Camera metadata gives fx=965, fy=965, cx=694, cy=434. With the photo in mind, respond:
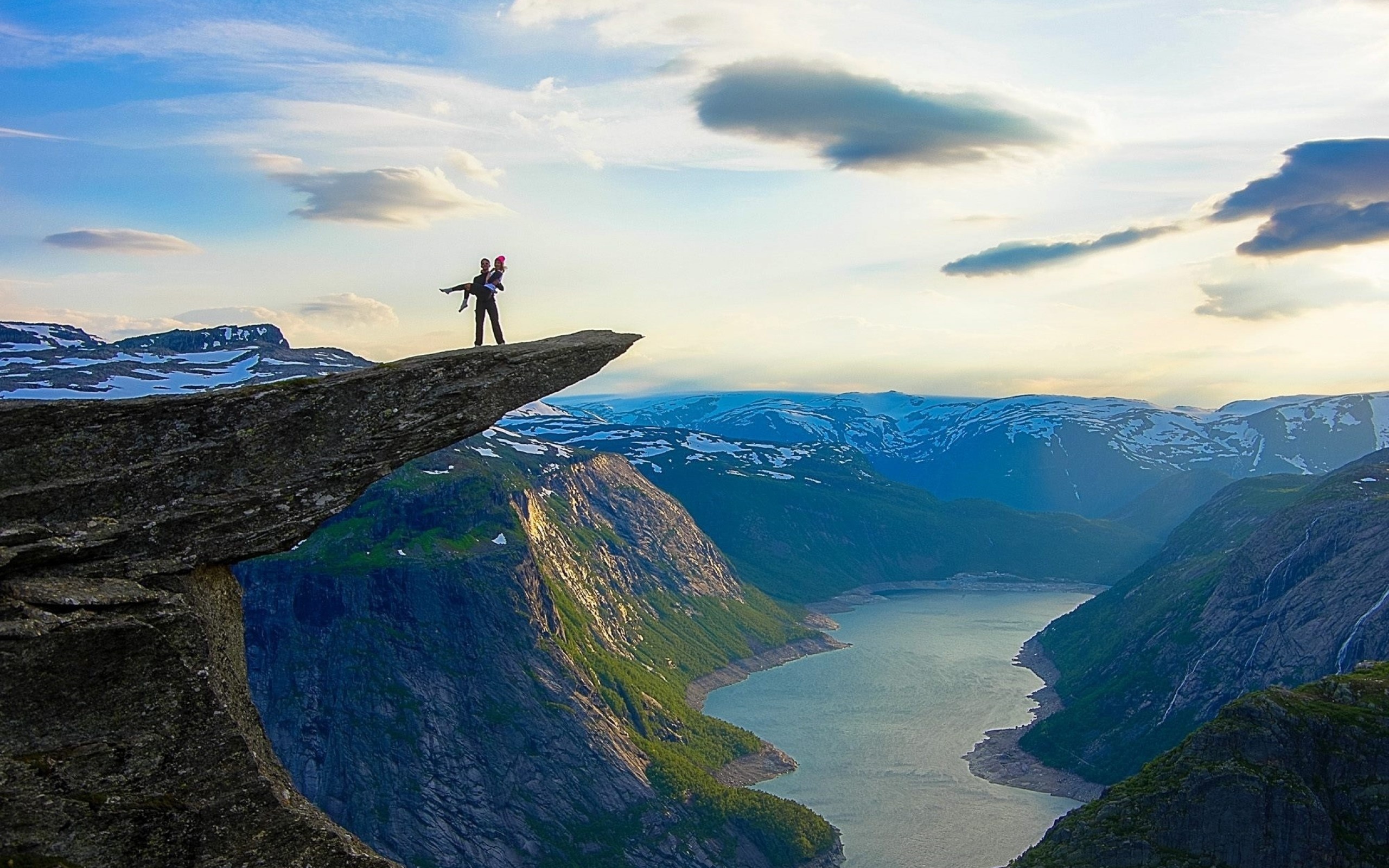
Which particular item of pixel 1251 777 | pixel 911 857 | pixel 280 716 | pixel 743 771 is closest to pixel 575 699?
pixel 743 771

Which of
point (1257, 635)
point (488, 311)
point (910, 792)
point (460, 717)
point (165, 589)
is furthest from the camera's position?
point (1257, 635)

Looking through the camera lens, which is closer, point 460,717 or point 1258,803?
point 1258,803

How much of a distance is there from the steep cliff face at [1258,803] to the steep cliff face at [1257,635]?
75326 mm

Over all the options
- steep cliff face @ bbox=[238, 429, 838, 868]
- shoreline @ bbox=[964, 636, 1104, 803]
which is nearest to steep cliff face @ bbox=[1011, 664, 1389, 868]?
steep cliff face @ bbox=[238, 429, 838, 868]

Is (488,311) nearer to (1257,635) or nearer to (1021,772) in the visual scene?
(1021,772)

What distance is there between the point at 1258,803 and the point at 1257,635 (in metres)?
109

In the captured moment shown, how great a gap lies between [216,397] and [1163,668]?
Result: 7670 inches

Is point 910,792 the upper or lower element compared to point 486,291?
lower

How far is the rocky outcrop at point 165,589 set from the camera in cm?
2016

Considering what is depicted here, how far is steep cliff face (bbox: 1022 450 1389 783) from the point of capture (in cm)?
14862

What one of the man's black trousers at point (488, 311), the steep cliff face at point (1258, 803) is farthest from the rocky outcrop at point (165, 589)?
the steep cliff face at point (1258, 803)

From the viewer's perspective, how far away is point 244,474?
25062mm

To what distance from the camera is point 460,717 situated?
15100 cm

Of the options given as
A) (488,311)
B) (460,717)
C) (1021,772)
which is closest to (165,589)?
(488,311)
